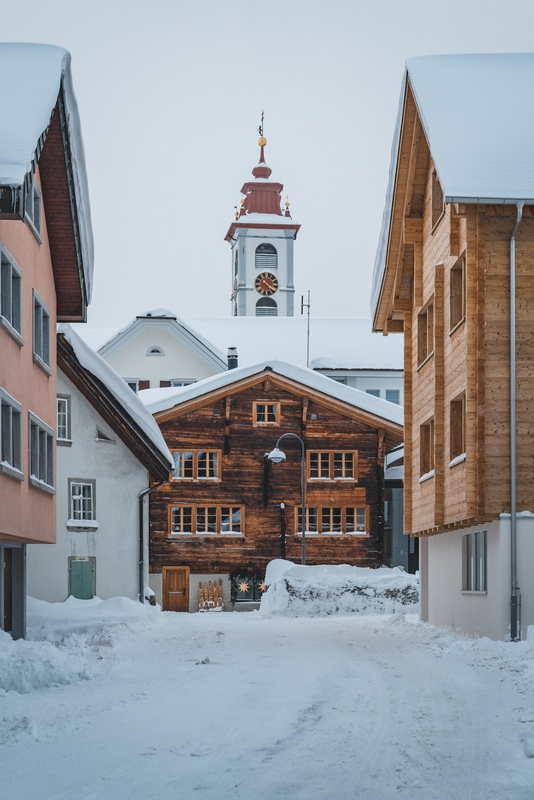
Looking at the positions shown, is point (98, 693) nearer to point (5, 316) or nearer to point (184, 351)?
point (5, 316)

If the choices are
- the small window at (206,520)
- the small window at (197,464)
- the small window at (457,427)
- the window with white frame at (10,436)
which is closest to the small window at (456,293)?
the small window at (457,427)

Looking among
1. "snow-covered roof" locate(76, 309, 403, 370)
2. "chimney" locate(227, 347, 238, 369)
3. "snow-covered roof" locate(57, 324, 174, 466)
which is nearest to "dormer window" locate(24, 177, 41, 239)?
"snow-covered roof" locate(57, 324, 174, 466)

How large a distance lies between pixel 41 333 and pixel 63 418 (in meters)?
10.0

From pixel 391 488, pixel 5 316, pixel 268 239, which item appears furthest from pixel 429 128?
pixel 268 239

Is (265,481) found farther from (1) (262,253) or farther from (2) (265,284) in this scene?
(1) (262,253)

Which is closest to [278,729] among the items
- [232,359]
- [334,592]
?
[334,592]

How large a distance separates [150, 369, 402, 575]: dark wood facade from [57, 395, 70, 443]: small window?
12591 millimetres

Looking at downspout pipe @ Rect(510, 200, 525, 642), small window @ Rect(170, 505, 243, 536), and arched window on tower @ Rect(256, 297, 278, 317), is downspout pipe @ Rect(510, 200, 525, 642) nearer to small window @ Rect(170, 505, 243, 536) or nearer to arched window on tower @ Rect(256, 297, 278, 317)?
small window @ Rect(170, 505, 243, 536)

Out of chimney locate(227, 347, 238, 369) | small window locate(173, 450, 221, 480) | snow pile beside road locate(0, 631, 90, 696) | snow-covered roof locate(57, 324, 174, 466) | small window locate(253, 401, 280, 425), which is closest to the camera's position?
snow pile beside road locate(0, 631, 90, 696)

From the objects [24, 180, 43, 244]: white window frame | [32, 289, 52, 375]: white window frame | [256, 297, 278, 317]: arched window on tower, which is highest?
[256, 297, 278, 317]: arched window on tower

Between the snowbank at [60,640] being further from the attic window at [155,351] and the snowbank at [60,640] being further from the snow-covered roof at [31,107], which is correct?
the attic window at [155,351]

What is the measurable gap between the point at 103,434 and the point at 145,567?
4.17 metres

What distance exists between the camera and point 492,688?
1330 cm

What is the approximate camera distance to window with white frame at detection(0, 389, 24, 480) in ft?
61.2
